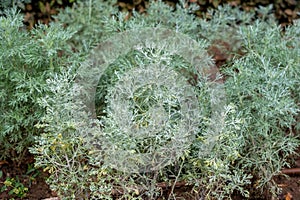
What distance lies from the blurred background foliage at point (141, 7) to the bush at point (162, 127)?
142 centimetres

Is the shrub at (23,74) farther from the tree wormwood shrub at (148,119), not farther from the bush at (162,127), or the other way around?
the bush at (162,127)

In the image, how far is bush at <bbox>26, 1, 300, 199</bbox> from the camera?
268cm

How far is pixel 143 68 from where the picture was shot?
285 centimetres

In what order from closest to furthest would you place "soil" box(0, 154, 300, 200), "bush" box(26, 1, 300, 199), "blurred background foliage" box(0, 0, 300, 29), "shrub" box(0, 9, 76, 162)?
"bush" box(26, 1, 300, 199), "shrub" box(0, 9, 76, 162), "soil" box(0, 154, 300, 200), "blurred background foliage" box(0, 0, 300, 29)

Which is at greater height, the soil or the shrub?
the shrub

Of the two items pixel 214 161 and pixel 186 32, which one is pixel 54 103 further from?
pixel 186 32

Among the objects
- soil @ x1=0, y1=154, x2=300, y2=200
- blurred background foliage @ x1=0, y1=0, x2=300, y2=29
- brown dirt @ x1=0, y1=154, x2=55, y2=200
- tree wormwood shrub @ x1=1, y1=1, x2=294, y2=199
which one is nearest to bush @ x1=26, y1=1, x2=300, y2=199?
tree wormwood shrub @ x1=1, y1=1, x2=294, y2=199

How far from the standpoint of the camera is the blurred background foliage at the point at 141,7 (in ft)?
15.4

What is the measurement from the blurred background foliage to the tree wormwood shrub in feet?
4.21

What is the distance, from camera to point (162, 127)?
268cm

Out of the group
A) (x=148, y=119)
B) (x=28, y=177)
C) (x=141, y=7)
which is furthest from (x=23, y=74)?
(x=141, y=7)

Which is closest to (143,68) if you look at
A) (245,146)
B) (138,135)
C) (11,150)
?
(138,135)

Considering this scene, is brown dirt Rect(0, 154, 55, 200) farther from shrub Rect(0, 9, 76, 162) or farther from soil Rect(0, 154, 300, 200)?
shrub Rect(0, 9, 76, 162)

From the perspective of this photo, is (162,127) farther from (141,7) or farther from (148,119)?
(141,7)
